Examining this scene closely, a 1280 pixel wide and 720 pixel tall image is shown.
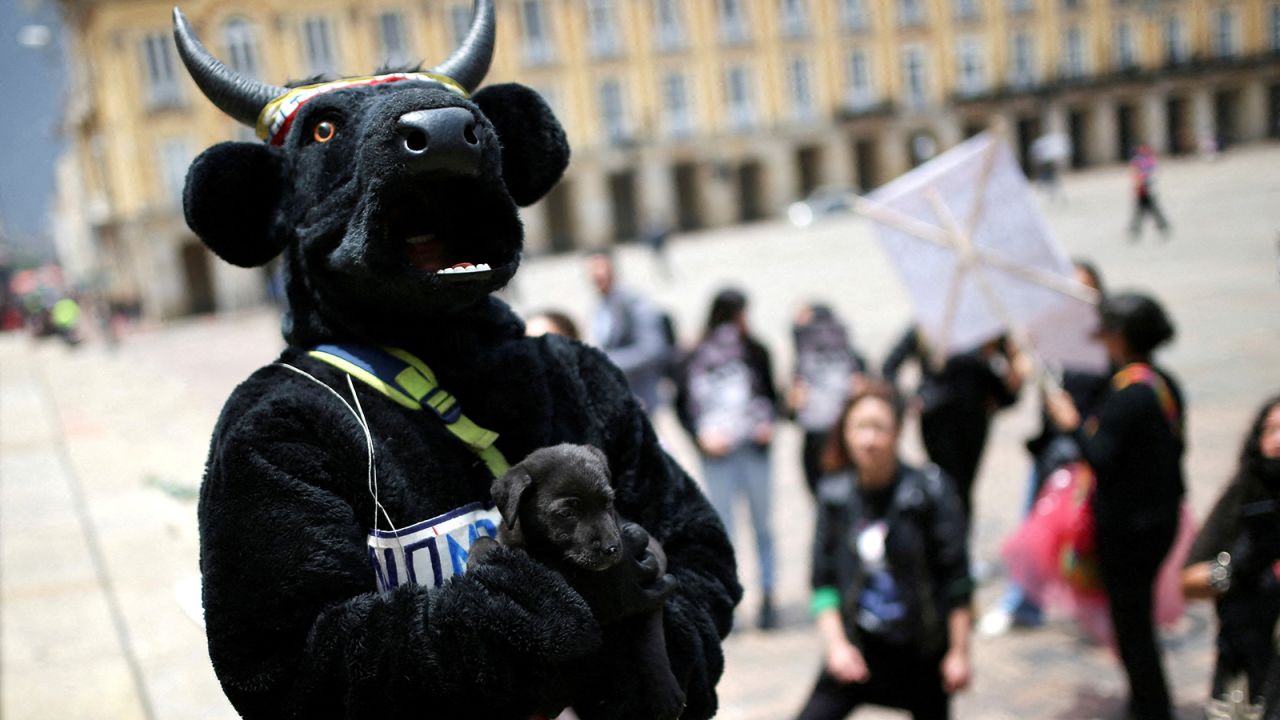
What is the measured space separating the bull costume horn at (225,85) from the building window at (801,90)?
45308 mm

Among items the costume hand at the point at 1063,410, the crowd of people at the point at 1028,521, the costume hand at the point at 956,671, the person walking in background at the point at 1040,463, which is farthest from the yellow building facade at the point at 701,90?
the costume hand at the point at 956,671

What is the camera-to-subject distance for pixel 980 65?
47.5 m

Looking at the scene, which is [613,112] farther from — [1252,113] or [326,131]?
[326,131]

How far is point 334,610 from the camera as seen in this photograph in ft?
5.04

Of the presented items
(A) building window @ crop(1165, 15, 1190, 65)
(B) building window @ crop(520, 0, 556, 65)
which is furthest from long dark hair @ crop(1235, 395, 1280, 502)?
(A) building window @ crop(1165, 15, 1190, 65)

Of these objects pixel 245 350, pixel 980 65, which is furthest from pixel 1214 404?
pixel 980 65

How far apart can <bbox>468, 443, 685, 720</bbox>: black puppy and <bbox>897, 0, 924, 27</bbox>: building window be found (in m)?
47.8

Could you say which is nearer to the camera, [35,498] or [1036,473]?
[1036,473]

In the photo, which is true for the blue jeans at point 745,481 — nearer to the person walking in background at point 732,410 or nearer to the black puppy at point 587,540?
the person walking in background at point 732,410

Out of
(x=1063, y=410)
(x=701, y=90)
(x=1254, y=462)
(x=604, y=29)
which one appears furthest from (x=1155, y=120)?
(x=1254, y=462)

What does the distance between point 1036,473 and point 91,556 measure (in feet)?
17.2

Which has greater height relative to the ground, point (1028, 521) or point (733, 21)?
point (733, 21)

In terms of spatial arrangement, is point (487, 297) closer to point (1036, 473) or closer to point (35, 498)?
point (1036, 473)

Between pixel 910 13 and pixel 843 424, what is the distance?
45.9m
